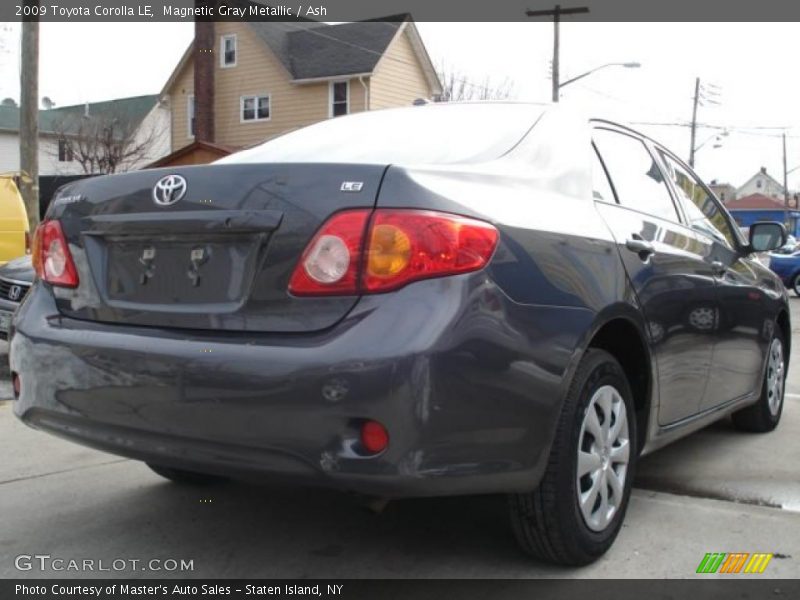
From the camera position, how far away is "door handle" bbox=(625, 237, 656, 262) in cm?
320

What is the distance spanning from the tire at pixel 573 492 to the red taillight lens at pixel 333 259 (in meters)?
0.86

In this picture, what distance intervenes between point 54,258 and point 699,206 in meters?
3.12

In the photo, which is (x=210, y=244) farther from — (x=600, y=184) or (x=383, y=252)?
(x=600, y=184)

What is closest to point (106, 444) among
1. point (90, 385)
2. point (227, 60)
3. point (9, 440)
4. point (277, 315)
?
point (90, 385)

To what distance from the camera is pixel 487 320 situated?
7.89ft

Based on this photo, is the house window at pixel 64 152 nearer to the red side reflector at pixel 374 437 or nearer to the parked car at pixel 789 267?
the parked car at pixel 789 267

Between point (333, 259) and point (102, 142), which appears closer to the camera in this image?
point (333, 259)

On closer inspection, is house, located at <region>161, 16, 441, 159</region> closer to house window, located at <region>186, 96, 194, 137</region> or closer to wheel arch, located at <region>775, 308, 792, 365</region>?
house window, located at <region>186, 96, 194, 137</region>

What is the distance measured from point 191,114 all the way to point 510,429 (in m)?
31.5

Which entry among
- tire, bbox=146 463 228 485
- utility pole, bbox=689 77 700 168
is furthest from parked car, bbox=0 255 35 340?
utility pole, bbox=689 77 700 168

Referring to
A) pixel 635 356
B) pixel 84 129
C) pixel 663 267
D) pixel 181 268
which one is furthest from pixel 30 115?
pixel 84 129

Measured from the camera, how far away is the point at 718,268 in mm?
4039

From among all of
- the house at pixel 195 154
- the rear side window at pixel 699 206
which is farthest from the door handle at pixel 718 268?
the house at pixel 195 154

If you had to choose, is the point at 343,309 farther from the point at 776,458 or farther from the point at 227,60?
the point at 227,60
